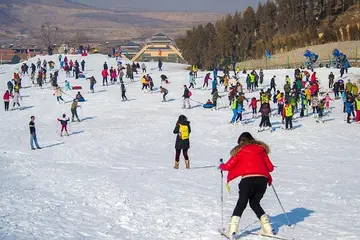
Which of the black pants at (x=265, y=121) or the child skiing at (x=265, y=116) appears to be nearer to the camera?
the child skiing at (x=265, y=116)

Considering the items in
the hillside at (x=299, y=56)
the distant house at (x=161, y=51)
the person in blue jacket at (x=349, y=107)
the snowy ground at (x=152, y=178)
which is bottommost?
the snowy ground at (x=152, y=178)

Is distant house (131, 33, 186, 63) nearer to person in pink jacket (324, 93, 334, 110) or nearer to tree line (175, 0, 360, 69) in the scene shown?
tree line (175, 0, 360, 69)

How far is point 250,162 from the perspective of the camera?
6.82 meters

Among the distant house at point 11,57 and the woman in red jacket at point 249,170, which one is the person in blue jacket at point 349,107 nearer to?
the woman in red jacket at point 249,170

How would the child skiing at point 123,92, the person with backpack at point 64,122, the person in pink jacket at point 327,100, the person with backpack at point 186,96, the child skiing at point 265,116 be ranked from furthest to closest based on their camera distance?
1. the child skiing at point 123,92
2. the person with backpack at point 186,96
3. the person in pink jacket at point 327,100
4. the person with backpack at point 64,122
5. the child skiing at point 265,116

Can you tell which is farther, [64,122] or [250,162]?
[64,122]

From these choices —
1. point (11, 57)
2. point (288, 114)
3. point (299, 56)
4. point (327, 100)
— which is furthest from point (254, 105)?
point (11, 57)

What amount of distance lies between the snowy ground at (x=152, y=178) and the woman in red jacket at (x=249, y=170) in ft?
2.00

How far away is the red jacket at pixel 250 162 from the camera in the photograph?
22.3ft

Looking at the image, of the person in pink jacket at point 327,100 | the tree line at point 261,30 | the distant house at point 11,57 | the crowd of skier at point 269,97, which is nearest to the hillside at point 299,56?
the tree line at point 261,30

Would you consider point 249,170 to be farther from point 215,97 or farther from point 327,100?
point 215,97

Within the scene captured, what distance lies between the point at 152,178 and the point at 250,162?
18.8 feet

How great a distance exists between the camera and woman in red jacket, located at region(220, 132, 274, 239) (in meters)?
6.81

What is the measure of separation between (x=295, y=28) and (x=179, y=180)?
49274mm
